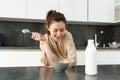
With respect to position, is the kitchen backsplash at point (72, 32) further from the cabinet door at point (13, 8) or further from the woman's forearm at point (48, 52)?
the woman's forearm at point (48, 52)

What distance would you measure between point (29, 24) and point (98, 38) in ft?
4.29

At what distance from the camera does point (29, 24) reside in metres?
3.66

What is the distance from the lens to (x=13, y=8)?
3227mm

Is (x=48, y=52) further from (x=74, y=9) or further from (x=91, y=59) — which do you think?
(x=74, y=9)

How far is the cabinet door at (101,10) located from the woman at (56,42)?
174 cm

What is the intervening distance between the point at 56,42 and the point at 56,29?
0.23 meters

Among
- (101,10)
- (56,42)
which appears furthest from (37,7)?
(56,42)

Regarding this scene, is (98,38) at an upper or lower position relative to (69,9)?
lower

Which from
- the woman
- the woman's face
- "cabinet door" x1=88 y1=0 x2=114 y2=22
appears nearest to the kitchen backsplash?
"cabinet door" x1=88 y1=0 x2=114 y2=22

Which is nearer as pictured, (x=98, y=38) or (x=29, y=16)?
(x=29, y=16)

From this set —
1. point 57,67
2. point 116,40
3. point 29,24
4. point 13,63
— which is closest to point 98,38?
point 116,40

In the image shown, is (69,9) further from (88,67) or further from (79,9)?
(88,67)

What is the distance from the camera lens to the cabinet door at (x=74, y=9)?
344 cm

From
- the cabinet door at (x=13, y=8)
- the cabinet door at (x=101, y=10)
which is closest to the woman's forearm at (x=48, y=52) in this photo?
the cabinet door at (x=13, y=8)
